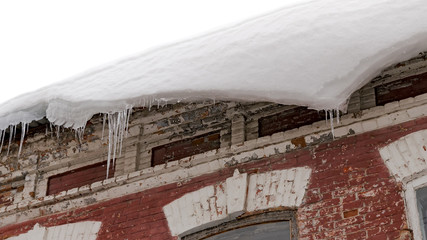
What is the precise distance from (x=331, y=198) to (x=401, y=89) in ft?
3.92

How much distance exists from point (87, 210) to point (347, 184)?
2.52m

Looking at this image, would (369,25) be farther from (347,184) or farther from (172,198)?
(172,198)

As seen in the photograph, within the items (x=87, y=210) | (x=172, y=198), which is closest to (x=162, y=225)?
(x=172, y=198)

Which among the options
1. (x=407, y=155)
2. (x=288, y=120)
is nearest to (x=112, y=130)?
(x=288, y=120)

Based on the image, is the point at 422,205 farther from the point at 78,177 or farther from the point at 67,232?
the point at 78,177

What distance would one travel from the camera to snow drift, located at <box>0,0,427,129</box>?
6.69 meters

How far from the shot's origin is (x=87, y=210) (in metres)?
8.23

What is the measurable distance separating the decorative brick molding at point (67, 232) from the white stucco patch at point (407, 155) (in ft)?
8.99

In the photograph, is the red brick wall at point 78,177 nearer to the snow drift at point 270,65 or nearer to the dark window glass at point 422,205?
the snow drift at point 270,65

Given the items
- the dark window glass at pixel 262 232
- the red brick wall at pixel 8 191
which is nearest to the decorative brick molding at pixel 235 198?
the dark window glass at pixel 262 232

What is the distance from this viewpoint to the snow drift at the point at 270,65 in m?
6.69

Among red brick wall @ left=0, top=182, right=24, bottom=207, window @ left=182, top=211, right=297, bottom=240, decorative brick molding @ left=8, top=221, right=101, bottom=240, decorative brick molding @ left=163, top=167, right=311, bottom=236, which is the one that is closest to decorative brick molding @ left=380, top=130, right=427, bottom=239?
decorative brick molding @ left=163, top=167, right=311, bottom=236

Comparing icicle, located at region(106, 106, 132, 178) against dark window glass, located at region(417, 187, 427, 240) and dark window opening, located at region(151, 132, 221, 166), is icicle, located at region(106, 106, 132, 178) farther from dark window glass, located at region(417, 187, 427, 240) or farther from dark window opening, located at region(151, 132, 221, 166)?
dark window glass, located at region(417, 187, 427, 240)

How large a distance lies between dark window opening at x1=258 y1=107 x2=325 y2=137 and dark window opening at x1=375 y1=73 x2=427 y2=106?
1.75 feet
